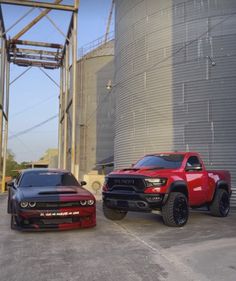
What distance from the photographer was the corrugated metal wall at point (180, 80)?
16516 mm

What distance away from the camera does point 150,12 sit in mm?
19781

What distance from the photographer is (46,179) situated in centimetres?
1105

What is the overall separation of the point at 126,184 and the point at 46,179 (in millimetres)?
2087

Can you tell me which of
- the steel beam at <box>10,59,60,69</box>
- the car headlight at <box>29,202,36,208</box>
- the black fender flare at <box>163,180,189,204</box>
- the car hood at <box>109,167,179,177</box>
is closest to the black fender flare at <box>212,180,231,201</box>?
the black fender flare at <box>163,180,189,204</box>

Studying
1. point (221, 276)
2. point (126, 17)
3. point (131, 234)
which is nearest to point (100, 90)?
point (126, 17)

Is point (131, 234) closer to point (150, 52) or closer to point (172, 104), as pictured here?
point (172, 104)

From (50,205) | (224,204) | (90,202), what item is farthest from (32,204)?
(224,204)

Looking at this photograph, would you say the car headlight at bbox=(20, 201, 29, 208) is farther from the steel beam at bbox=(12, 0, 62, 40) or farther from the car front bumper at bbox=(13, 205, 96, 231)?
the steel beam at bbox=(12, 0, 62, 40)

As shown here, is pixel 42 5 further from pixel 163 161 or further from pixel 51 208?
pixel 51 208

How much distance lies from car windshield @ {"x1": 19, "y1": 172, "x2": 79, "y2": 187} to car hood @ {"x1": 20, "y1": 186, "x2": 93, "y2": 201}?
0.45 meters

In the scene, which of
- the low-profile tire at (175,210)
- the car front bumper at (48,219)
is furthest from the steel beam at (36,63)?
the car front bumper at (48,219)

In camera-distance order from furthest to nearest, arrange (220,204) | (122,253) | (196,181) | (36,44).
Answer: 1. (36,44)
2. (220,204)
3. (196,181)
4. (122,253)

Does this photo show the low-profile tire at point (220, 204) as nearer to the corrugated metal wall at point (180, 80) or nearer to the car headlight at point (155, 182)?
the car headlight at point (155, 182)

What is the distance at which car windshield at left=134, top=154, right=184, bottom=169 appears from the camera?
1155 centimetres
